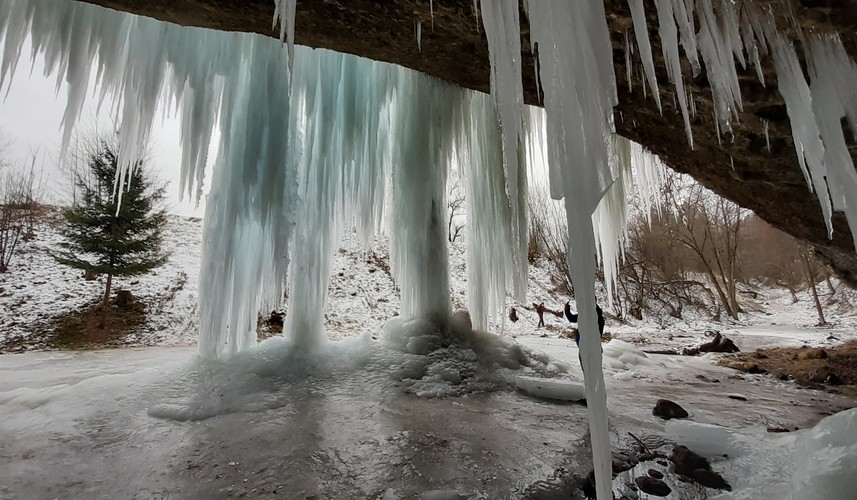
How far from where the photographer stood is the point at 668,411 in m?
3.01

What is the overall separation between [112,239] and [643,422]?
40.1 feet

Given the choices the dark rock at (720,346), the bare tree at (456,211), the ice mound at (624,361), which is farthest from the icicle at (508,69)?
the bare tree at (456,211)

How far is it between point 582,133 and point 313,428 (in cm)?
268

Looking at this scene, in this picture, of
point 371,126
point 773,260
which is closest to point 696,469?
point 371,126

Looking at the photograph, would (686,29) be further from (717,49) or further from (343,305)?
(343,305)

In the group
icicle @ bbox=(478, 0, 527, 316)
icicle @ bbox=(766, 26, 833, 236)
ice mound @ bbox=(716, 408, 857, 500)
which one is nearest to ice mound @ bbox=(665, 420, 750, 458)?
ice mound @ bbox=(716, 408, 857, 500)

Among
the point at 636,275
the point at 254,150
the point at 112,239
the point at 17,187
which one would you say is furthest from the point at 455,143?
the point at 17,187

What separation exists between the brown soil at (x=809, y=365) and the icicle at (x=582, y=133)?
4.66m

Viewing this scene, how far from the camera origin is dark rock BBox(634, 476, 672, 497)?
70.3 inches

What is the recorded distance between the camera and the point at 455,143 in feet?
16.2

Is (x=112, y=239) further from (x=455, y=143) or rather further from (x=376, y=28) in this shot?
(x=376, y=28)

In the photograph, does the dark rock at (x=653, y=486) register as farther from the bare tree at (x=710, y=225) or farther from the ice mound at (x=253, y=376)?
the bare tree at (x=710, y=225)

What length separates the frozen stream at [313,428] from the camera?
1993mm

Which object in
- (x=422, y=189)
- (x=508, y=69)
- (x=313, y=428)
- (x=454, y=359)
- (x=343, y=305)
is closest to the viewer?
(x=508, y=69)
